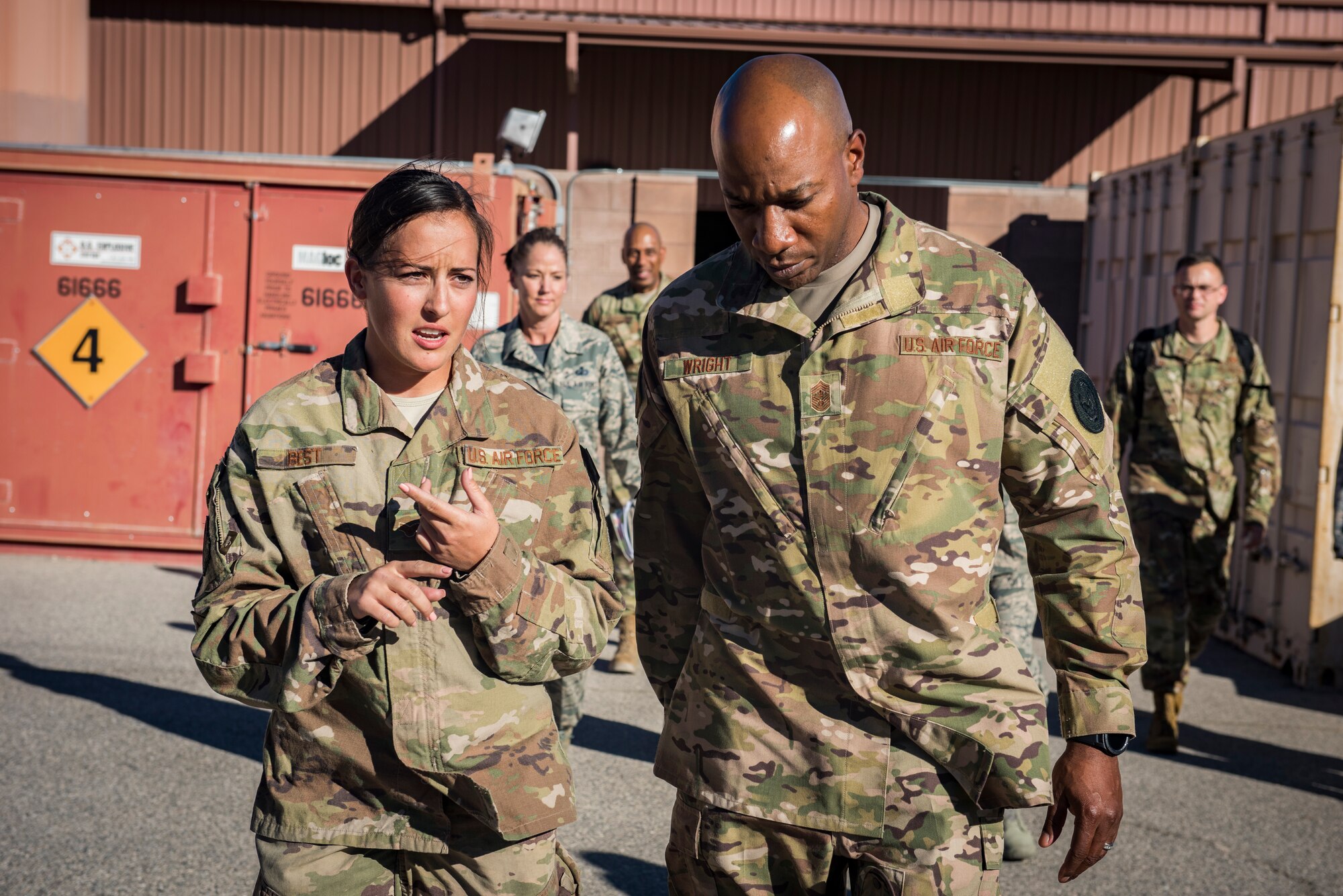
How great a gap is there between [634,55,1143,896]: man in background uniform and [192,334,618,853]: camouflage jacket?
12.5 inches

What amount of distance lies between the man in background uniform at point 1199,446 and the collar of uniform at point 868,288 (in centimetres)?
417

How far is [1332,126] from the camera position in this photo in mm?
6707

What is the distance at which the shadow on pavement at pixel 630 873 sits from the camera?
154 inches

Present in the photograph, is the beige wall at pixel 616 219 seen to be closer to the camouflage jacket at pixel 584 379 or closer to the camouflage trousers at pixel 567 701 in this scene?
the camouflage jacket at pixel 584 379

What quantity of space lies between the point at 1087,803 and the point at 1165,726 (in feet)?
12.5

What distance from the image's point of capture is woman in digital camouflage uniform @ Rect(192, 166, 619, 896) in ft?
6.65

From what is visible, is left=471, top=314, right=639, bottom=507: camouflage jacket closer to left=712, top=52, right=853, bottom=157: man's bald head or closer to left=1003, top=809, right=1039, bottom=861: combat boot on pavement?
left=1003, top=809, right=1039, bottom=861: combat boot on pavement

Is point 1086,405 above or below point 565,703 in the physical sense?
above

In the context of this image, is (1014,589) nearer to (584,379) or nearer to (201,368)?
(584,379)

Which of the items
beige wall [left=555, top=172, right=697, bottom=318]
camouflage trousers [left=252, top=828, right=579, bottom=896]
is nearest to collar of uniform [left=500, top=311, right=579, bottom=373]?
camouflage trousers [left=252, top=828, right=579, bottom=896]

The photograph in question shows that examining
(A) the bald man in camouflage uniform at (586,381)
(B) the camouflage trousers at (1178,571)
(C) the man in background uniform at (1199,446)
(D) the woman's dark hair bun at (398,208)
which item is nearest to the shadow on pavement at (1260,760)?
(B) the camouflage trousers at (1178,571)

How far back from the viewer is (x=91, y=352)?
8.92 meters

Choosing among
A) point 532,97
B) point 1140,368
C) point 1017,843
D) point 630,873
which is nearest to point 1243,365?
point 1140,368

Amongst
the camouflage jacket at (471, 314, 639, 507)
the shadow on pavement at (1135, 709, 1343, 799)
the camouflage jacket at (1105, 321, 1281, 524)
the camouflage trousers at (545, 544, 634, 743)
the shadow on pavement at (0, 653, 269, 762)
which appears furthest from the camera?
the camouflage jacket at (1105, 321, 1281, 524)
